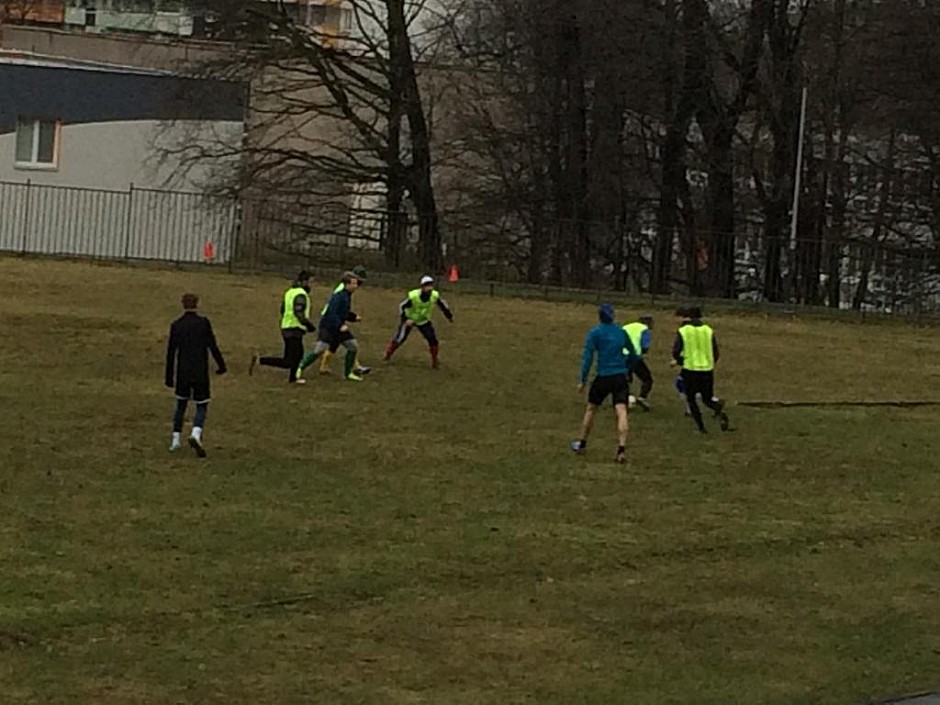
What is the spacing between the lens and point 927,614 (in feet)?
40.2

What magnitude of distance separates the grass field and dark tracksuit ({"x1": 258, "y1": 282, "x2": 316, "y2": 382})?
20.2 inches

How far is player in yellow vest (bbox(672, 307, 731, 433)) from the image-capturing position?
2105cm

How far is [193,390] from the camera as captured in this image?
17203mm

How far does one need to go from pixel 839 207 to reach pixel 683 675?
44.0 metres

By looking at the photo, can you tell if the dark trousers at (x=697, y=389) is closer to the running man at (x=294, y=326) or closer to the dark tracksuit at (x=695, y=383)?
the dark tracksuit at (x=695, y=383)

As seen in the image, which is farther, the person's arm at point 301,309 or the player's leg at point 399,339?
the player's leg at point 399,339

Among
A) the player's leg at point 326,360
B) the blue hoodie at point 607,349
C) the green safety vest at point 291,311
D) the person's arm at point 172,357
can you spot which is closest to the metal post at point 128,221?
the player's leg at point 326,360

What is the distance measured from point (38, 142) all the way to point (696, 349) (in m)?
34.0

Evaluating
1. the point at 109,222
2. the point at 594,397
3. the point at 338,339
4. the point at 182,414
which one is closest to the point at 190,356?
the point at 182,414

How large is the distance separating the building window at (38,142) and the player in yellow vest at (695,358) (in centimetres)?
3318

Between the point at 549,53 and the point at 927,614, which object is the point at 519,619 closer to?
the point at 927,614

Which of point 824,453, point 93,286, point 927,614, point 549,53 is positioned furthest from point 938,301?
point 927,614

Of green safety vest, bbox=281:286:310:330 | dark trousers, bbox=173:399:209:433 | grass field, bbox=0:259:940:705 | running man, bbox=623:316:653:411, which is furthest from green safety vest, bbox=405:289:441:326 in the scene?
dark trousers, bbox=173:399:209:433

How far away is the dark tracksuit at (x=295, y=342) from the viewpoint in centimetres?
2345
